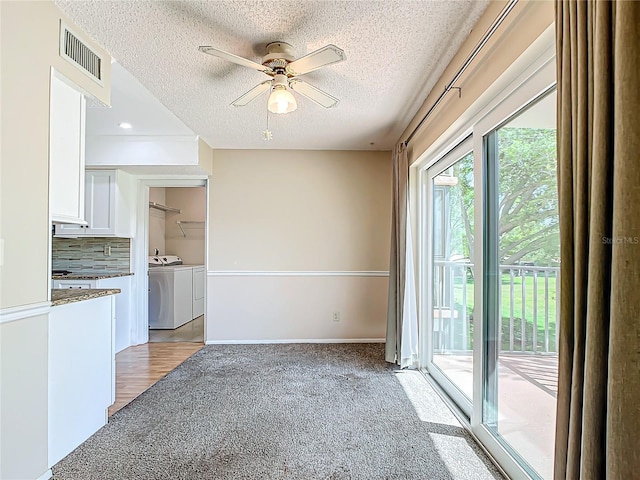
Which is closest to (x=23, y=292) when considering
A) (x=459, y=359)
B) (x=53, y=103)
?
(x=53, y=103)

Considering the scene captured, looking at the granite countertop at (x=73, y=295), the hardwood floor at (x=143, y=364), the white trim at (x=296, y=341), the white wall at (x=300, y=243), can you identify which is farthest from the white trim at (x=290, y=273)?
the granite countertop at (x=73, y=295)

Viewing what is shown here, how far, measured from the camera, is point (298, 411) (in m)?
2.54

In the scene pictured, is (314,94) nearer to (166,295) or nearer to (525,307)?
(525,307)

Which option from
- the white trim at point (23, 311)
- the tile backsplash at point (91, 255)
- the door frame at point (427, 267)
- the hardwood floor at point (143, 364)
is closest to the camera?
the white trim at point (23, 311)

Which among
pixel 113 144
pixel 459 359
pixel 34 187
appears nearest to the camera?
pixel 34 187

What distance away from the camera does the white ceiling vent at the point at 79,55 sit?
6.07 ft

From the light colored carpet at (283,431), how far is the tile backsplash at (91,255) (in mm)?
1777

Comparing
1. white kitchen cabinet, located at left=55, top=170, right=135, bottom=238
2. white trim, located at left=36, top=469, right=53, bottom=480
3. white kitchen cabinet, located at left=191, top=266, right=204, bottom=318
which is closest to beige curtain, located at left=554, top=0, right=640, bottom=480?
white trim, located at left=36, top=469, right=53, bottom=480

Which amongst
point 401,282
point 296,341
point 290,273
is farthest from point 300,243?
point 401,282

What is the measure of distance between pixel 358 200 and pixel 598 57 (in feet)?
12.1

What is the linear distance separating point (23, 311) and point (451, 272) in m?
2.83

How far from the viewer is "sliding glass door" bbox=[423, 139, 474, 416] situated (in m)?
2.68

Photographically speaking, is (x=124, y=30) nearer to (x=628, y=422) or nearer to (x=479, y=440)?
(x=628, y=422)

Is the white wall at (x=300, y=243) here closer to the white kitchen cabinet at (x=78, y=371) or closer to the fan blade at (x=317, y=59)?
the white kitchen cabinet at (x=78, y=371)
